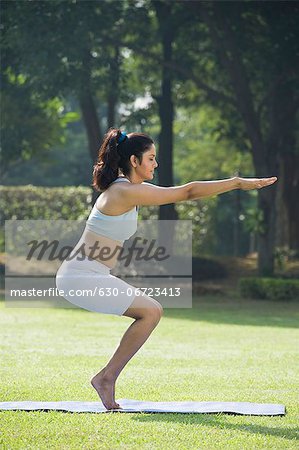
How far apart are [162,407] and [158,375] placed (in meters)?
1.89

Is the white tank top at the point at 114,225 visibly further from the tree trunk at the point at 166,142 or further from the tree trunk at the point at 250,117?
the tree trunk at the point at 166,142

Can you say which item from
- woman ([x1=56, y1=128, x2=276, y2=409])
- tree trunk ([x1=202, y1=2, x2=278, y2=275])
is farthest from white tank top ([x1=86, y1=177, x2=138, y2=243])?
tree trunk ([x1=202, y1=2, x2=278, y2=275])

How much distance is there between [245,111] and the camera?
20828 millimetres

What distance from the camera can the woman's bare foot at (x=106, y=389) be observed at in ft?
21.3

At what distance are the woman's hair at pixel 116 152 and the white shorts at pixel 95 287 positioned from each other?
1.96 ft

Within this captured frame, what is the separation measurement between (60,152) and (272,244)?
2440 centimetres

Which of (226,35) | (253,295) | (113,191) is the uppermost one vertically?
(226,35)

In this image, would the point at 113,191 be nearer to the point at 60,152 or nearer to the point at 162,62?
the point at 162,62

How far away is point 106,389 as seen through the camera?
654 centimetres

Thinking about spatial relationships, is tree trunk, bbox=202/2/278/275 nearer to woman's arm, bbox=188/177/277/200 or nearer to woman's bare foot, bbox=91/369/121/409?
woman's bare foot, bbox=91/369/121/409

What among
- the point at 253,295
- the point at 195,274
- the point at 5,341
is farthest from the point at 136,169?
the point at 195,274

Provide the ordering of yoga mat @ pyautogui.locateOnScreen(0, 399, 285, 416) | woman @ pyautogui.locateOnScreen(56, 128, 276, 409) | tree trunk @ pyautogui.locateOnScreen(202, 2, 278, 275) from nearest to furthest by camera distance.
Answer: woman @ pyautogui.locateOnScreen(56, 128, 276, 409) < yoga mat @ pyautogui.locateOnScreen(0, 399, 285, 416) < tree trunk @ pyautogui.locateOnScreen(202, 2, 278, 275)

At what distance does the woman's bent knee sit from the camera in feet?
21.1

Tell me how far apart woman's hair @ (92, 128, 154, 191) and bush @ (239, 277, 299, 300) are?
12960mm
